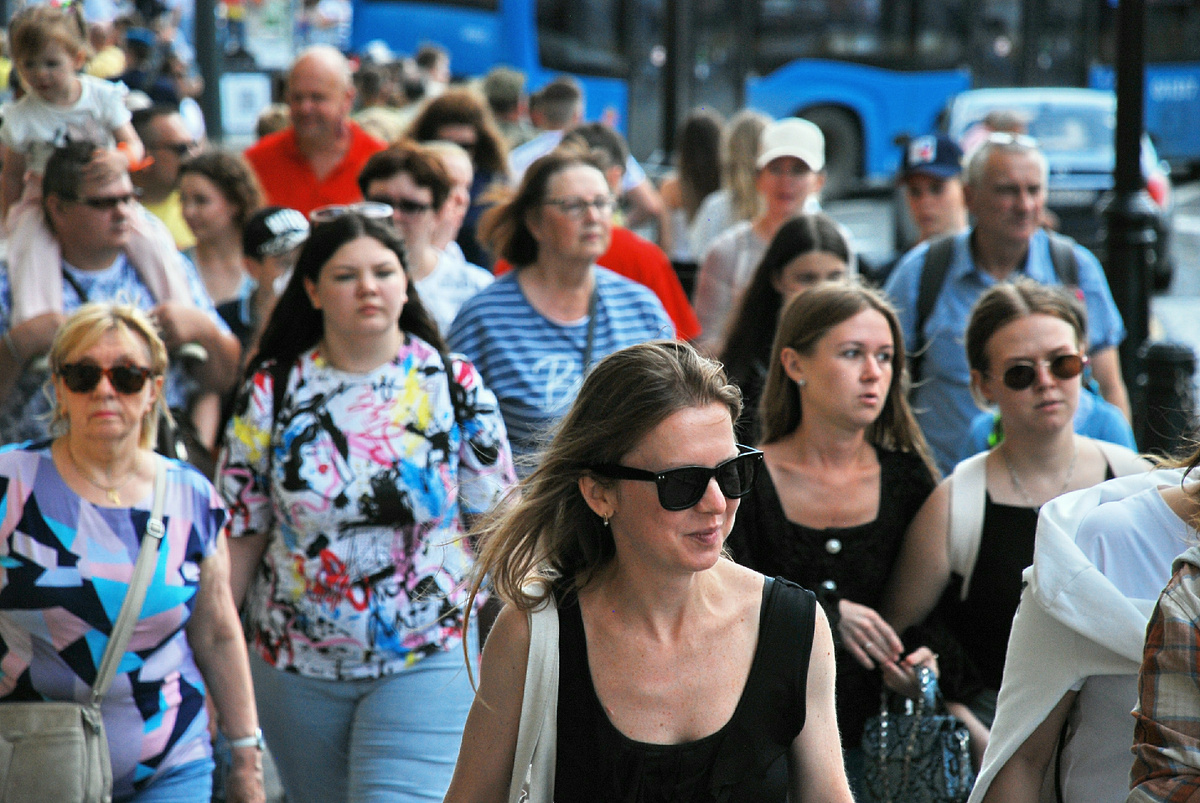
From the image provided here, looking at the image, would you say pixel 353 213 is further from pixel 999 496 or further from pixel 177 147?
pixel 177 147

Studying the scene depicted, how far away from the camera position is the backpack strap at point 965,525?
3.78 m

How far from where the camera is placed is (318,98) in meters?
A: 7.49

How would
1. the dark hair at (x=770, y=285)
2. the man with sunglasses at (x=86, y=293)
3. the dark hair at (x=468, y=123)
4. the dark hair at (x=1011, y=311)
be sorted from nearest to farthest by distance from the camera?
the dark hair at (x=1011, y=311), the man with sunglasses at (x=86, y=293), the dark hair at (x=770, y=285), the dark hair at (x=468, y=123)

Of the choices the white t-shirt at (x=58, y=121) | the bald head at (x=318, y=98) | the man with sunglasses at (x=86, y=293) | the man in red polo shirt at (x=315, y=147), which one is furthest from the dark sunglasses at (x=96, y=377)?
the bald head at (x=318, y=98)

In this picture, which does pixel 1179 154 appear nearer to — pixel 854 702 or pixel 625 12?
pixel 625 12

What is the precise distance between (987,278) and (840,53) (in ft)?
55.5

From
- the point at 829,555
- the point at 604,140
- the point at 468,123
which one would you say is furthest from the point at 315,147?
the point at 829,555

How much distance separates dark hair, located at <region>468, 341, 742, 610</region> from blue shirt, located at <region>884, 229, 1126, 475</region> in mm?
2701

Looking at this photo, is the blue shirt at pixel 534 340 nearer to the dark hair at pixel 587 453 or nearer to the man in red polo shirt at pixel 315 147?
the dark hair at pixel 587 453

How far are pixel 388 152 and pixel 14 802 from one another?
3.30 meters

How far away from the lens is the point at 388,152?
19.5ft

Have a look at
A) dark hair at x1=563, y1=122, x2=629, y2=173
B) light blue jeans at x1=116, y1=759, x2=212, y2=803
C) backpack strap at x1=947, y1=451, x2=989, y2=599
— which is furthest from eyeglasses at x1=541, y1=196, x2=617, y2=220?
dark hair at x1=563, y1=122, x2=629, y2=173

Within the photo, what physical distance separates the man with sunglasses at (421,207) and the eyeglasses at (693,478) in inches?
127

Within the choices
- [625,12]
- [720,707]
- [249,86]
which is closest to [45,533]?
[720,707]
